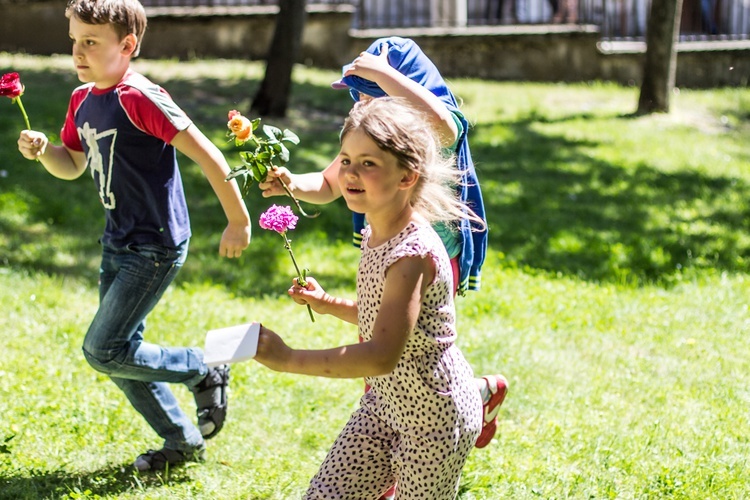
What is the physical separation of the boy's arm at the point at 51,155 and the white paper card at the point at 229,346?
62.4 inches

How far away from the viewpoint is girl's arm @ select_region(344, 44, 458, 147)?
123 inches

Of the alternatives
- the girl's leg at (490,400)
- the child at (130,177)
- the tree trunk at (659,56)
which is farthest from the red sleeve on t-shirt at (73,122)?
the tree trunk at (659,56)

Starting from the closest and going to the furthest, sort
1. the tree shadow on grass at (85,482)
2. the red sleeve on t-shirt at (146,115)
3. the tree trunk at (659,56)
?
the red sleeve on t-shirt at (146,115), the tree shadow on grass at (85,482), the tree trunk at (659,56)

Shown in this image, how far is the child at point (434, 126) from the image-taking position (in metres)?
3.14

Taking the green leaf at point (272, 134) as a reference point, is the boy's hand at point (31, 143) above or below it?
below

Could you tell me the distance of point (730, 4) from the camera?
1633cm

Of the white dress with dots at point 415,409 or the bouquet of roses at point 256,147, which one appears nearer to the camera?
the white dress with dots at point 415,409

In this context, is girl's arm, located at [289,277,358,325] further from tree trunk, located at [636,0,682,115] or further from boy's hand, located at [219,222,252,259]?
tree trunk, located at [636,0,682,115]

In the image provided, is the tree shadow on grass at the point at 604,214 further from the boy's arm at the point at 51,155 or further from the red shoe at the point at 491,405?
the boy's arm at the point at 51,155

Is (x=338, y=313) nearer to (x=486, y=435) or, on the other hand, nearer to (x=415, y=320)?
(x=415, y=320)

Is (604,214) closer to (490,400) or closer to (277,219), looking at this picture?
(490,400)

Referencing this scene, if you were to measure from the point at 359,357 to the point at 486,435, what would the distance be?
1.45 m

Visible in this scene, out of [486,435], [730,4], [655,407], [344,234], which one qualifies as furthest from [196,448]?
[730,4]

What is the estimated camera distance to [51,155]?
12.5ft
